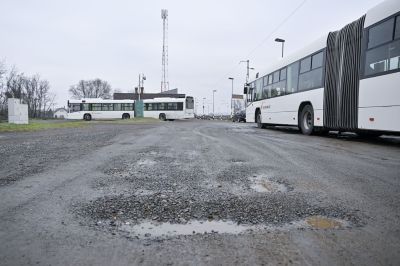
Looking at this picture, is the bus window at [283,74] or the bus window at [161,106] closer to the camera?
the bus window at [283,74]

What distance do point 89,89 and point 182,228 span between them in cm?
10360

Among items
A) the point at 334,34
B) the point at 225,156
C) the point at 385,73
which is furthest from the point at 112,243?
the point at 334,34

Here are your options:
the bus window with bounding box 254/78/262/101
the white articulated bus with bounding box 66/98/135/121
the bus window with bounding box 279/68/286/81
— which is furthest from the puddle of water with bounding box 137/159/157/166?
the white articulated bus with bounding box 66/98/135/121

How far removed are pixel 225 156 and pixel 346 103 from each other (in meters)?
5.74

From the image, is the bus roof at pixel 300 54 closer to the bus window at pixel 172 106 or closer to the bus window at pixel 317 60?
the bus window at pixel 317 60

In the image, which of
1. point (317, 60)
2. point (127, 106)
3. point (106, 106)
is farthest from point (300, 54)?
point (106, 106)

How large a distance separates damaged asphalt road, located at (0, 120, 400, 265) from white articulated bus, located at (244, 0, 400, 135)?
3523 millimetres

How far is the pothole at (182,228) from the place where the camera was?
9.11ft

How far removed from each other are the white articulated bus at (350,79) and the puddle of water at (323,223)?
6.48m

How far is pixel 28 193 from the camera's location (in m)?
4.03

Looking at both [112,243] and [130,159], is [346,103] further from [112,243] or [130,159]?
[112,243]

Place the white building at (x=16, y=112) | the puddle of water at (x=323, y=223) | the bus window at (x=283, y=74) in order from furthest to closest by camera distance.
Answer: the white building at (x=16, y=112) → the bus window at (x=283, y=74) → the puddle of water at (x=323, y=223)

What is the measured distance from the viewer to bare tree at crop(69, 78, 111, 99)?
98938mm

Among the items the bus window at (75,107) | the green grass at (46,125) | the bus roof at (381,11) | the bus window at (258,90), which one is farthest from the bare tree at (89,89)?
the bus roof at (381,11)
